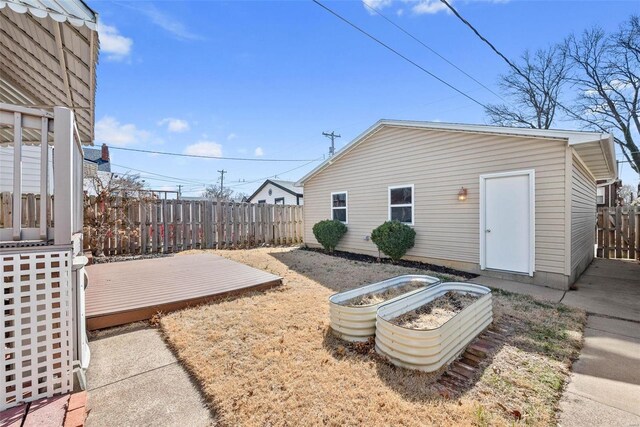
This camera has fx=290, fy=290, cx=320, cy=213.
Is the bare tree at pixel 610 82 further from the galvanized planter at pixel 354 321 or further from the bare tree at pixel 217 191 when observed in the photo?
the bare tree at pixel 217 191

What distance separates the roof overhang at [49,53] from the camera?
2.43 meters

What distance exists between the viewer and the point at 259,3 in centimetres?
612

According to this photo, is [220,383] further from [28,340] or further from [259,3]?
[259,3]

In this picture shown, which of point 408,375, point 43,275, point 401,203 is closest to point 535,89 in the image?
point 401,203

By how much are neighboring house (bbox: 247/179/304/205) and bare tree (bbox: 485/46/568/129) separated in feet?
48.8

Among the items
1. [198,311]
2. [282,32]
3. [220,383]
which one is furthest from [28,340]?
[282,32]

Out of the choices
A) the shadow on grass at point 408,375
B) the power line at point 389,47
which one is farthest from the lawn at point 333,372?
the power line at point 389,47

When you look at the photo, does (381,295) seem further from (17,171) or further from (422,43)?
(422,43)

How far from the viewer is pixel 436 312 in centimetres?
314

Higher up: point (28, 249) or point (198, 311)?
point (28, 249)

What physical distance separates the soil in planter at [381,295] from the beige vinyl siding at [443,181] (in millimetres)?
3289

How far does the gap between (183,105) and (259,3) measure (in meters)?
8.54

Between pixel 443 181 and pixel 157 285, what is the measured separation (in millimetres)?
6459

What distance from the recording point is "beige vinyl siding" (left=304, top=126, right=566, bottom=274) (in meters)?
5.54
